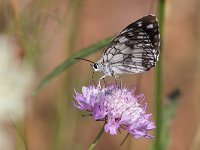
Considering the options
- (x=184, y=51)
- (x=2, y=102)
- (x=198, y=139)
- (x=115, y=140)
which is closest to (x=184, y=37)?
(x=184, y=51)

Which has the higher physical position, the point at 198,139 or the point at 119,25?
the point at 119,25

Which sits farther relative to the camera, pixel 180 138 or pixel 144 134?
pixel 180 138

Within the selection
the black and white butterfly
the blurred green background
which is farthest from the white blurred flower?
the black and white butterfly

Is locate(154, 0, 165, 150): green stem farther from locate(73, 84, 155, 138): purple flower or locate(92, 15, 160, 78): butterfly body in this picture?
locate(73, 84, 155, 138): purple flower

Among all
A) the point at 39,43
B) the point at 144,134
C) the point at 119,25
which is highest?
the point at 119,25

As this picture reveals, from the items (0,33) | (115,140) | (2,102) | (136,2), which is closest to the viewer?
(2,102)

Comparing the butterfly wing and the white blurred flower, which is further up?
the butterfly wing

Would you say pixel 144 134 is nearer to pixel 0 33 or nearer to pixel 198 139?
pixel 0 33
